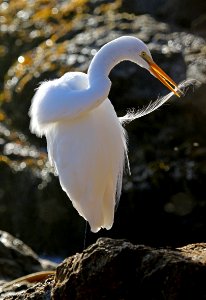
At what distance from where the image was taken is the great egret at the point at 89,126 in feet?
14.2

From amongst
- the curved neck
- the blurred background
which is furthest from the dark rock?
the blurred background

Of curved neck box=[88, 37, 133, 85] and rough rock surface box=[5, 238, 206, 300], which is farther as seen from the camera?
curved neck box=[88, 37, 133, 85]

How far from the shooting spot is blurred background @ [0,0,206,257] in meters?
7.14

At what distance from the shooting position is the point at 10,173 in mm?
7887

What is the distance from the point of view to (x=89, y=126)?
14.9ft

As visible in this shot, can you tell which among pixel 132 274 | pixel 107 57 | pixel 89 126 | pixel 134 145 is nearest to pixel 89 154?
pixel 89 126

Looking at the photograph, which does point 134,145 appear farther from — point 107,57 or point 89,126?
point 107,57

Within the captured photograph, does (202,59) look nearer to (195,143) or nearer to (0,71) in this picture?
(195,143)

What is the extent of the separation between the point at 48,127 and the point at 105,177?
1.78 ft

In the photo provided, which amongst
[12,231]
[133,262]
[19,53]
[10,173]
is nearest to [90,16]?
[19,53]

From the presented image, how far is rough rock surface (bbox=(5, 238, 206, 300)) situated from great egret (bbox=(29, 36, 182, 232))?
1.16 metres

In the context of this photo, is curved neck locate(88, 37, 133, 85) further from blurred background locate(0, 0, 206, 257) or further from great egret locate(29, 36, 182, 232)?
blurred background locate(0, 0, 206, 257)

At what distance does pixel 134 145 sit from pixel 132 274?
4.23 meters

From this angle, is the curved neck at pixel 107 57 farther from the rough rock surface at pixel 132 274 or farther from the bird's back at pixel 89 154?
the rough rock surface at pixel 132 274
